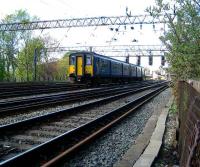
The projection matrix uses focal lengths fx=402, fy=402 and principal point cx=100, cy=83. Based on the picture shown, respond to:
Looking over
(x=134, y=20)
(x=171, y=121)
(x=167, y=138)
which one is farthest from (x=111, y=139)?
(x=134, y=20)

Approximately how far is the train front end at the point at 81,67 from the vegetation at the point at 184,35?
2199 cm

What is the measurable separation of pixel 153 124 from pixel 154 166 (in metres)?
5.50

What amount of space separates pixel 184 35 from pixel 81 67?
969 inches

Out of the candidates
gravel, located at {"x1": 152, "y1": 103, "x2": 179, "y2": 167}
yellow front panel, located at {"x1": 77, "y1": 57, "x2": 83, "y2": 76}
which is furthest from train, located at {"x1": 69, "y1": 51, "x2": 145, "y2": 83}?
gravel, located at {"x1": 152, "y1": 103, "x2": 179, "y2": 167}

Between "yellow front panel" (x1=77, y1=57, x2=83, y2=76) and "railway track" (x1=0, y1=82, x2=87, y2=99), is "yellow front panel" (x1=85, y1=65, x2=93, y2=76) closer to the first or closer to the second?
"yellow front panel" (x1=77, y1=57, x2=83, y2=76)

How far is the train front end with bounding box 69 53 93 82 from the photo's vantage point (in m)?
36.7

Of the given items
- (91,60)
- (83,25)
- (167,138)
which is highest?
(83,25)

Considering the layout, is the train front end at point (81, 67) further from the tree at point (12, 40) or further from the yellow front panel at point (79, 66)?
the tree at point (12, 40)

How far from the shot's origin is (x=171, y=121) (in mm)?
13383

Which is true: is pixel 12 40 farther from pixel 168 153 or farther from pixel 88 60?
pixel 168 153

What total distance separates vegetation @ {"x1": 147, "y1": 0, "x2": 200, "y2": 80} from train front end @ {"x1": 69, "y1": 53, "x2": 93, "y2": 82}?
22.0 metres

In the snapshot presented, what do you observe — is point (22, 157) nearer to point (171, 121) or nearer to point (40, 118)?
point (40, 118)

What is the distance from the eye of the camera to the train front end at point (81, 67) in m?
36.7

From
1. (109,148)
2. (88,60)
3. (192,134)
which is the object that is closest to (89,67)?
(88,60)
